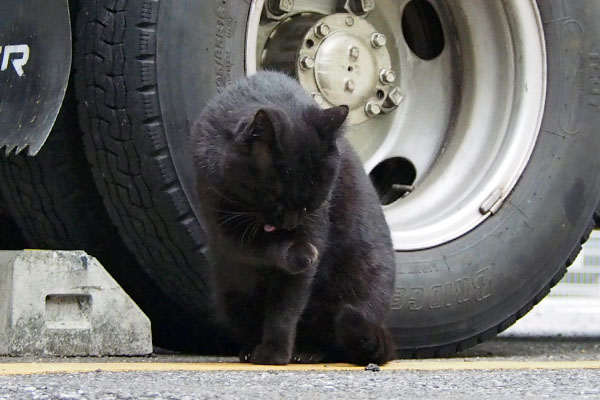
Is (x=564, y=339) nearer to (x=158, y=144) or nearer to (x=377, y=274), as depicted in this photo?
(x=377, y=274)

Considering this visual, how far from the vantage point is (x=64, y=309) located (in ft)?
13.5

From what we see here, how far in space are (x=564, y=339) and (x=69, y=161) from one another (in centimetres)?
266

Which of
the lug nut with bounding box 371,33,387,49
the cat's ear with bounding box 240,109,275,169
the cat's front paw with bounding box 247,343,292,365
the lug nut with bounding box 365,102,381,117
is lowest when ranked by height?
the cat's front paw with bounding box 247,343,292,365

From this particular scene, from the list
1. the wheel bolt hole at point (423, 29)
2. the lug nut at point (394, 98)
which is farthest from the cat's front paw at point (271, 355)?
the wheel bolt hole at point (423, 29)

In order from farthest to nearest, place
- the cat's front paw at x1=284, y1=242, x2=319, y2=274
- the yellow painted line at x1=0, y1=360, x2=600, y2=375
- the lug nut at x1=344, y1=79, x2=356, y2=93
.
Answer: the lug nut at x1=344, y1=79, x2=356, y2=93 < the cat's front paw at x1=284, y1=242, x2=319, y2=274 < the yellow painted line at x1=0, y1=360, x2=600, y2=375

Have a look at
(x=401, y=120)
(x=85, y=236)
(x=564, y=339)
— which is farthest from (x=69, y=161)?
(x=564, y=339)

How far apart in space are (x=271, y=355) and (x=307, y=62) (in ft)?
3.60

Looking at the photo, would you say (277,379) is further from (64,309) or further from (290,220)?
(64,309)

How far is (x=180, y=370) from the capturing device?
11.6 feet

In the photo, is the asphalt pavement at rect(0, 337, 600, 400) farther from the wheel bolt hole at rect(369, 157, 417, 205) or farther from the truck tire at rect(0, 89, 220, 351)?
the wheel bolt hole at rect(369, 157, 417, 205)

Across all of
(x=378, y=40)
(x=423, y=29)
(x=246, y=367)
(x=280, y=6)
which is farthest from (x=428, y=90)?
(x=246, y=367)

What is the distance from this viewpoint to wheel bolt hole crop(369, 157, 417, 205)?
488cm

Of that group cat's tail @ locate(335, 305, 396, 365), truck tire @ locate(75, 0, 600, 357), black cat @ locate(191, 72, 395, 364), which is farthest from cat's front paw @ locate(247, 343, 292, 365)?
truck tire @ locate(75, 0, 600, 357)

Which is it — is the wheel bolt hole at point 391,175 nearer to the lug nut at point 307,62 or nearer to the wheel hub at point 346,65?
the wheel hub at point 346,65
